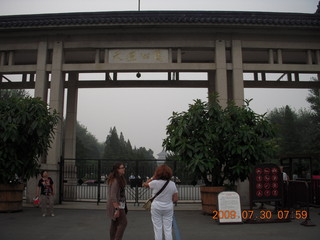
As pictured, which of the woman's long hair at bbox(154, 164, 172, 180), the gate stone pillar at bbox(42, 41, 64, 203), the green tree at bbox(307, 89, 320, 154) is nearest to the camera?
the woman's long hair at bbox(154, 164, 172, 180)

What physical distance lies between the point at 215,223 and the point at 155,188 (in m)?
3.95

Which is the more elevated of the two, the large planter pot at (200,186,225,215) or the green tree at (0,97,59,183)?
the green tree at (0,97,59,183)

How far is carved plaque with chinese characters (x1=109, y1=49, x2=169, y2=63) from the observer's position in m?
12.3

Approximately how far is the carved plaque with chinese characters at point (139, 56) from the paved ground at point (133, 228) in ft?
20.1

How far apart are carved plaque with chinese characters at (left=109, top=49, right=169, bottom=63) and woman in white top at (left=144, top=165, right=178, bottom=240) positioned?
791 cm

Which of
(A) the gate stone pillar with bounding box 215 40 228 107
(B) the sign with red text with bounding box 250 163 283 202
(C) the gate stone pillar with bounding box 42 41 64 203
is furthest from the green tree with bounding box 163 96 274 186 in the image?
(C) the gate stone pillar with bounding box 42 41 64 203

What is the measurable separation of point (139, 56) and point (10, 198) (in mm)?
7190

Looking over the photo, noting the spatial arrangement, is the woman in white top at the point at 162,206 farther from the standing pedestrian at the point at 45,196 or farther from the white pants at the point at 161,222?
the standing pedestrian at the point at 45,196

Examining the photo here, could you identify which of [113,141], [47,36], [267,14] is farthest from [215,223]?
[113,141]

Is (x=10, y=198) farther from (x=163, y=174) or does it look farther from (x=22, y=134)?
(x=163, y=174)

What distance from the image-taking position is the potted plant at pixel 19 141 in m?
10.0

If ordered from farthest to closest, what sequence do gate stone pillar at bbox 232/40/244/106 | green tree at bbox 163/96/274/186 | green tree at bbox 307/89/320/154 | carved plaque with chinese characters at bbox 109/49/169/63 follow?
1. green tree at bbox 307/89/320/154
2. carved plaque with chinese characters at bbox 109/49/169/63
3. gate stone pillar at bbox 232/40/244/106
4. green tree at bbox 163/96/274/186

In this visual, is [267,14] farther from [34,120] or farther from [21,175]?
[21,175]

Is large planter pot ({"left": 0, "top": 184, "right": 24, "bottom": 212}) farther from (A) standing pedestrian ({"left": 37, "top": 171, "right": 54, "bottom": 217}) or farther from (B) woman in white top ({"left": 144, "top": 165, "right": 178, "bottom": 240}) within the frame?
(B) woman in white top ({"left": 144, "top": 165, "right": 178, "bottom": 240})
